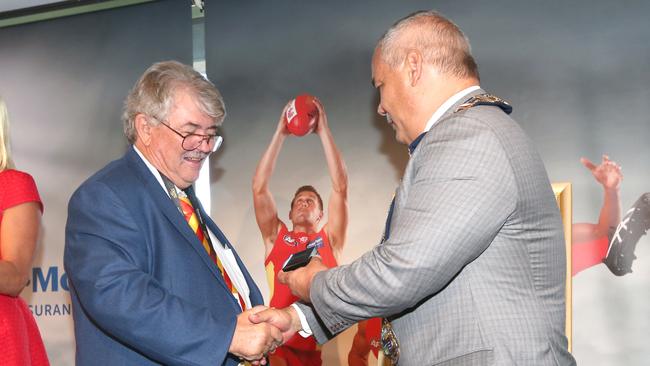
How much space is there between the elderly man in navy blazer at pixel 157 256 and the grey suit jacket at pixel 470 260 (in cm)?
48

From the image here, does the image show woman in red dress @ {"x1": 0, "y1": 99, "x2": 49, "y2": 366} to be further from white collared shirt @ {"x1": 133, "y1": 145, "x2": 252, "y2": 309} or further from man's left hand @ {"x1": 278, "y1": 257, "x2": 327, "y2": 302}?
man's left hand @ {"x1": 278, "y1": 257, "x2": 327, "y2": 302}

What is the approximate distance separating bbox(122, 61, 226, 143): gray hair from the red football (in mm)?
1548

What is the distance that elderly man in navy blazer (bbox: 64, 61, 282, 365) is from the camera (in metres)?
1.92

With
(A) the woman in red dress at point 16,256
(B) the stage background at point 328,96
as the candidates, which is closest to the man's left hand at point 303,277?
(A) the woman in red dress at point 16,256

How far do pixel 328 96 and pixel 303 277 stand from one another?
211cm

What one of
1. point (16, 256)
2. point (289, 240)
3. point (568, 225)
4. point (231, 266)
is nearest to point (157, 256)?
point (231, 266)

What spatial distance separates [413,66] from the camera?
196 cm

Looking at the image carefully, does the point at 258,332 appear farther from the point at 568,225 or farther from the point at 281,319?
the point at 568,225

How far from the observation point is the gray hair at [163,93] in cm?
235

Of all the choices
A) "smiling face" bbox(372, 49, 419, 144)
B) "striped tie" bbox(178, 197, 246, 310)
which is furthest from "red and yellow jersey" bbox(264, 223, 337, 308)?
"smiling face" bbox(372, 49, 419, 144)

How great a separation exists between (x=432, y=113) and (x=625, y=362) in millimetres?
2058

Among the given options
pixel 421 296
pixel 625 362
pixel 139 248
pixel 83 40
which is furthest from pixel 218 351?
pixel 83 40

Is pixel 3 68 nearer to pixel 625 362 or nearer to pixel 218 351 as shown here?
pixel 218 351

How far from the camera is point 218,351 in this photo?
1.95m
